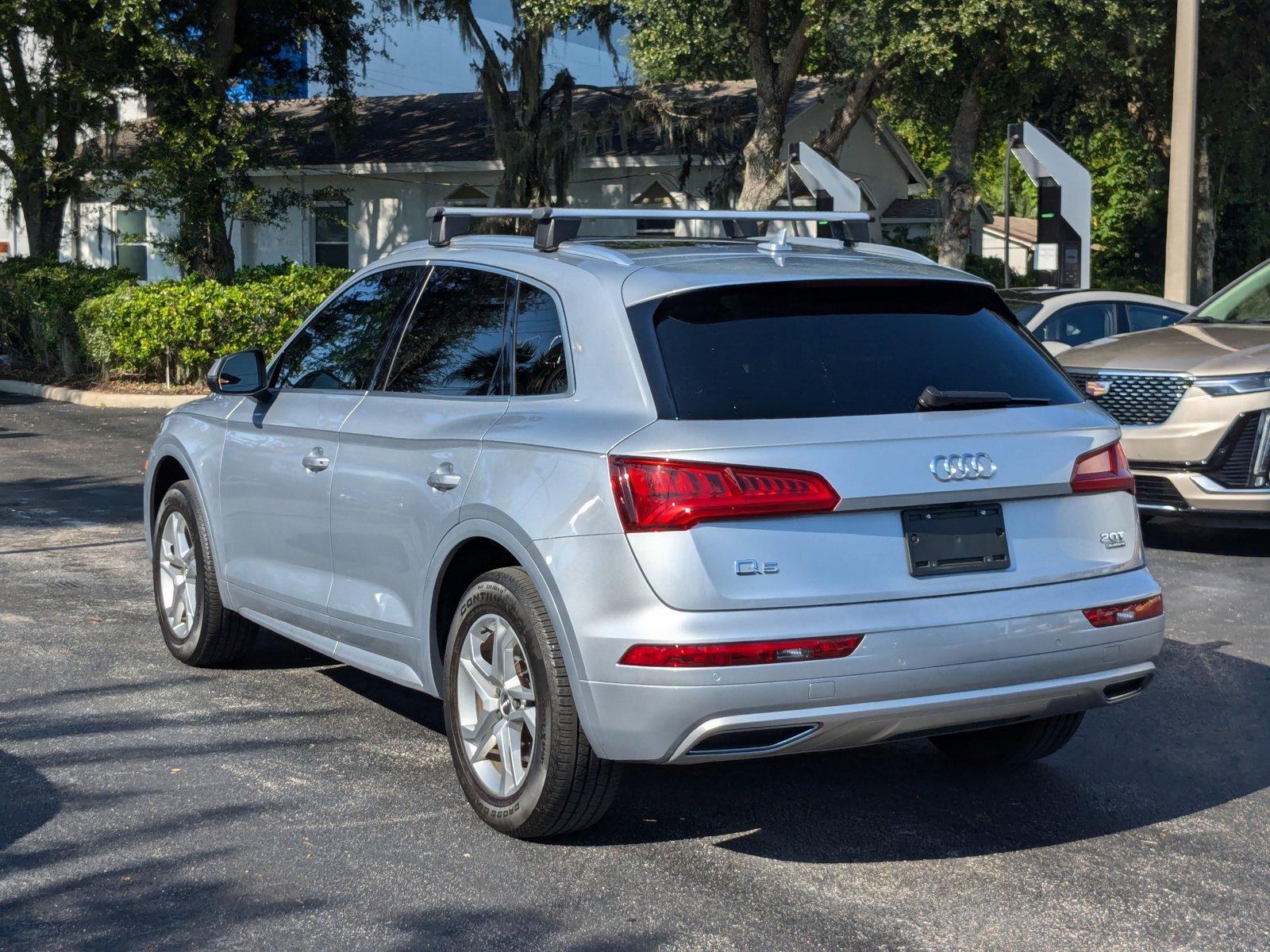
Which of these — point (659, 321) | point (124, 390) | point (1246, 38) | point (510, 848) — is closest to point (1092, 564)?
point (659, 321)

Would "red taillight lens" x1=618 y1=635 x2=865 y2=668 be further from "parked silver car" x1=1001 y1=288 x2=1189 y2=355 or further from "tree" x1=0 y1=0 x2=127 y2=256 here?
"tree" x1=0 y1=0 x2=127 y2=256

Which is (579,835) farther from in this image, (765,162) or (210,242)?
(765,162)

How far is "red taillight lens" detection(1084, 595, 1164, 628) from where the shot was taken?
4492mm

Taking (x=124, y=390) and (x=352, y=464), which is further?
(x=124, y=390)

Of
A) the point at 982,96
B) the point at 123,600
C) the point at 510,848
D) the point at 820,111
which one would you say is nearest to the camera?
the point at 510,848

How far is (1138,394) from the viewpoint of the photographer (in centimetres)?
999

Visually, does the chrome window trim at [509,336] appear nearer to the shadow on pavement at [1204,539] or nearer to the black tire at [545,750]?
the black tire at [545,750]

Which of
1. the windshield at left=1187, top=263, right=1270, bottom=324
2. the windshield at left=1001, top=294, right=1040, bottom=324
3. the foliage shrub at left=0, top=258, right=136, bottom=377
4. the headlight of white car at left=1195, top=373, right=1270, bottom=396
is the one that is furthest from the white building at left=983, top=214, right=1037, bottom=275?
the headlight of white car at left=1195, top=373, right=1270, bottom=396

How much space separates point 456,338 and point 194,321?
15.6m

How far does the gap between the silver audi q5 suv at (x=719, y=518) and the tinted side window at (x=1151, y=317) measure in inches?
323

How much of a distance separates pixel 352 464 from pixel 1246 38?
1210 inches

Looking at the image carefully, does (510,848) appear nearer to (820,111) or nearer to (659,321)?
(659,321)

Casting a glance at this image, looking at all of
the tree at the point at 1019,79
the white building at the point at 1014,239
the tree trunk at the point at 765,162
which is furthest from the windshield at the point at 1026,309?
the white building at the point at 1014,239

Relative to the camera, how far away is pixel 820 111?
35.4 meters
